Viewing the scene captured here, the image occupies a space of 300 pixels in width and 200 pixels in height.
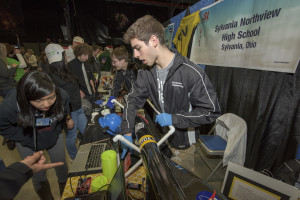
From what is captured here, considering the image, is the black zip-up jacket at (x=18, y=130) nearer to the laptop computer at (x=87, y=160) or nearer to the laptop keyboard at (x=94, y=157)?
the laptop computer at (x=87, y=160)

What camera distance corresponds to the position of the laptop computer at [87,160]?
3.87 feet

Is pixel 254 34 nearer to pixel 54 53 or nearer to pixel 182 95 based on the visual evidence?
pixel 182 95

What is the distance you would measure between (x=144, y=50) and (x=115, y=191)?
1088 millimetres

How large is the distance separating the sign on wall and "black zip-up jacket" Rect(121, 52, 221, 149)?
883 mm

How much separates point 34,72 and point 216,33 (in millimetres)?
2499

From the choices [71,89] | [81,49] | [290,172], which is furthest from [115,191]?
[81,49]

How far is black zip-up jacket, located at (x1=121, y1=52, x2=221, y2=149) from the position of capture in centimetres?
127

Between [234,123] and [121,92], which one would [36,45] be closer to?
[121,92]

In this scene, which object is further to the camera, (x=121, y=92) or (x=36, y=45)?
(x=36, y=45)

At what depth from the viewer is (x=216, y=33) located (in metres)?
2.36

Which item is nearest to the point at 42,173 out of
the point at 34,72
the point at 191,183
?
the point at 34,72

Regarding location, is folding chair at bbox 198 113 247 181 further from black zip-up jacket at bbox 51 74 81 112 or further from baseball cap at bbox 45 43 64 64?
baseball cap at bbox 45 43 64 64

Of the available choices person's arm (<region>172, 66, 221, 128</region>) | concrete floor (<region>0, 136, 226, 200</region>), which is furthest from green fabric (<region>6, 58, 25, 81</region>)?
person's arm (<region>172, 66, 221, 128</region>)

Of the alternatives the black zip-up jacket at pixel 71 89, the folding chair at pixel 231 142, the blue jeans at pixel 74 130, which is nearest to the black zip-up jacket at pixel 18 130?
the black zip-up jacket at pixel 71 89
